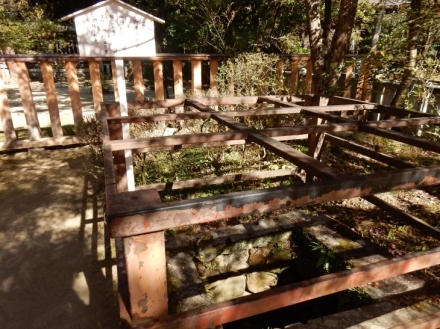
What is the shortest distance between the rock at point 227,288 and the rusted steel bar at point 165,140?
5.05 ft

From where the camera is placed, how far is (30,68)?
1820 centimetres

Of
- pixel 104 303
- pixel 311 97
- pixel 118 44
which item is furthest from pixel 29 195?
pixel 118 44

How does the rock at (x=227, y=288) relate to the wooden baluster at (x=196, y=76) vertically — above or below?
below

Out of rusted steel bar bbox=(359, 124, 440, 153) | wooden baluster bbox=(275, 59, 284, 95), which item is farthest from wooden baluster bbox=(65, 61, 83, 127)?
rusted steel bar bbox=(359, 124, 440, 153)

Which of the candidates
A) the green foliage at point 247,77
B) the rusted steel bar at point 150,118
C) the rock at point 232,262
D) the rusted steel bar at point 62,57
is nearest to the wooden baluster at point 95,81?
the rusted steel bar at point 62,57

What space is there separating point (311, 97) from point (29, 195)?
373cm

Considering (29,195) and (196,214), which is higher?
(196,214)

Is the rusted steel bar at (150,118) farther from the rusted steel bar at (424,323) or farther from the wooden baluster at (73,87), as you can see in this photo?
the wooden baluster at (73,87)

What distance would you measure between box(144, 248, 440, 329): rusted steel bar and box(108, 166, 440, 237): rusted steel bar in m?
0.36

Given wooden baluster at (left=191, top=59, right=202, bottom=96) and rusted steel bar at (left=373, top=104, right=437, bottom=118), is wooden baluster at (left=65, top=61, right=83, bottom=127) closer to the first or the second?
wooden baluster at (left=191, top=59, right=202, bottom=96)

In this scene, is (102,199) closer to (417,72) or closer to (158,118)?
(158,118)

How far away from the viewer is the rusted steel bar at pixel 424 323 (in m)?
1.61

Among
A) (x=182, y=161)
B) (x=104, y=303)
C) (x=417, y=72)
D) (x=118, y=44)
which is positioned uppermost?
(x=118, y=44)

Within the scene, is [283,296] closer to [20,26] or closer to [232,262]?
[232,262]
